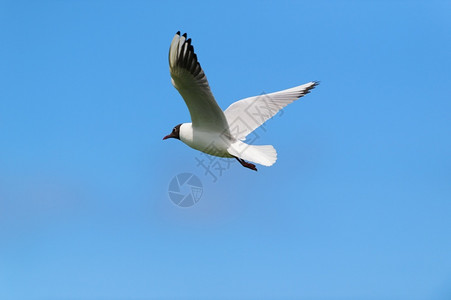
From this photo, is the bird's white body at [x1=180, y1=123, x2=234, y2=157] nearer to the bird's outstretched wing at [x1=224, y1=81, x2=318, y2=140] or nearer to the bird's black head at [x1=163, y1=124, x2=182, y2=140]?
the bird's black head at [x1=163, y1=124, x2=182, y2=140]

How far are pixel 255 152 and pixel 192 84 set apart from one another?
0.98m

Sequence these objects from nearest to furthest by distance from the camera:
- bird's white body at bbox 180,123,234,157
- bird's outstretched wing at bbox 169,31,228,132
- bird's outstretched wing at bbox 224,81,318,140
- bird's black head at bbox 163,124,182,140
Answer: bird's outstretched wing at bbox 169,31,228,132 → bird's white body at bbox 180,123,234,157 → bird's black head at bbox 163,124,182,140 → bird's outstretched wing at bbox 224,81,318,140

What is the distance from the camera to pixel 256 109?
6000 millimetres

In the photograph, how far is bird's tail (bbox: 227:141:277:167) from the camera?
16.2 ft

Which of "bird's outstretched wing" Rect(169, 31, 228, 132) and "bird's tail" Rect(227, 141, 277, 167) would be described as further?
"bird's tail" Rect(227, 141, 277, 167)

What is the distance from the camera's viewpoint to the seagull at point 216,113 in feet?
15.1

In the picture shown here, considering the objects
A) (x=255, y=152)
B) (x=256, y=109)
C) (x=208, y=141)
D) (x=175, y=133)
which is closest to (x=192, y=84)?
(x=208, y=141)

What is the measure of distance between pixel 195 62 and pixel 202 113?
2.16 ft

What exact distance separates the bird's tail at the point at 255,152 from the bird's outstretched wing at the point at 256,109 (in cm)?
38

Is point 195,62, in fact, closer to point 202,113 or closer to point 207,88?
point 207,88

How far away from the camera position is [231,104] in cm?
610

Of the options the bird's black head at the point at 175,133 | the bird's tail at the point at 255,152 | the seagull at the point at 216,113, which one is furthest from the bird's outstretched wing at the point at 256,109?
the bird's black head at the point at 175,133

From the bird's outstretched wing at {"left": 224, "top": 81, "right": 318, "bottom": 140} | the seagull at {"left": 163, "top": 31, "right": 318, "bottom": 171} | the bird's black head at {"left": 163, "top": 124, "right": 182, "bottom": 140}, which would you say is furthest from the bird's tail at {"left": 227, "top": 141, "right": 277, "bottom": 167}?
the bird's black head at {"left": 163, "top": 124, "right": 182, "bottom": 140}

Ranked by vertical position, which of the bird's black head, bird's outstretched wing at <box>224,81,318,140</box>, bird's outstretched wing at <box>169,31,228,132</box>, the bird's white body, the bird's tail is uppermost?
bird's outstretched wing at <box>224,81,318,140</box>
